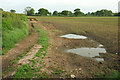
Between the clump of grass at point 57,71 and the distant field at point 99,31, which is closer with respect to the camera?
the clump of grass at point 57,71

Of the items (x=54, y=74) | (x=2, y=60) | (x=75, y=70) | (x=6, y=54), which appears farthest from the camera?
(x=6, y=54)

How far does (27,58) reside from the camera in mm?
5906

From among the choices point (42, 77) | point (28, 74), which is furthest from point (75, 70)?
point (28, 74)

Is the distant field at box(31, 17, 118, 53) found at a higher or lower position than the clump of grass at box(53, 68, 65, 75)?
higher

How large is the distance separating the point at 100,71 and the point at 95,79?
649mm

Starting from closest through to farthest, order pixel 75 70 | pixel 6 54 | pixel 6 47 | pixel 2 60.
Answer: pixel 75 70 < pixel 2 60 < pixel 6 54 < pixel 6 47

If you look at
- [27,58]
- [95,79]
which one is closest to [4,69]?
[27,58]

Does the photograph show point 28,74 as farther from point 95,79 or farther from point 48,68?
point 95,79

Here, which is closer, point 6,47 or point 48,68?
point 48,68

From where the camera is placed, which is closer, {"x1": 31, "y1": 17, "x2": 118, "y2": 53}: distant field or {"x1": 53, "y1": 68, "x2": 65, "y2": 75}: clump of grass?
{"x1": 53, "y1": 68, "x2": 65, "y2": 75}: clump of grass

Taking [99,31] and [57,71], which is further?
[99,31]

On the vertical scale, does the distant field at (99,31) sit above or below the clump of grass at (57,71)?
above

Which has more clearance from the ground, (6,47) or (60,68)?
(6,47)

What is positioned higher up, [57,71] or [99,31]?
[99,31]
